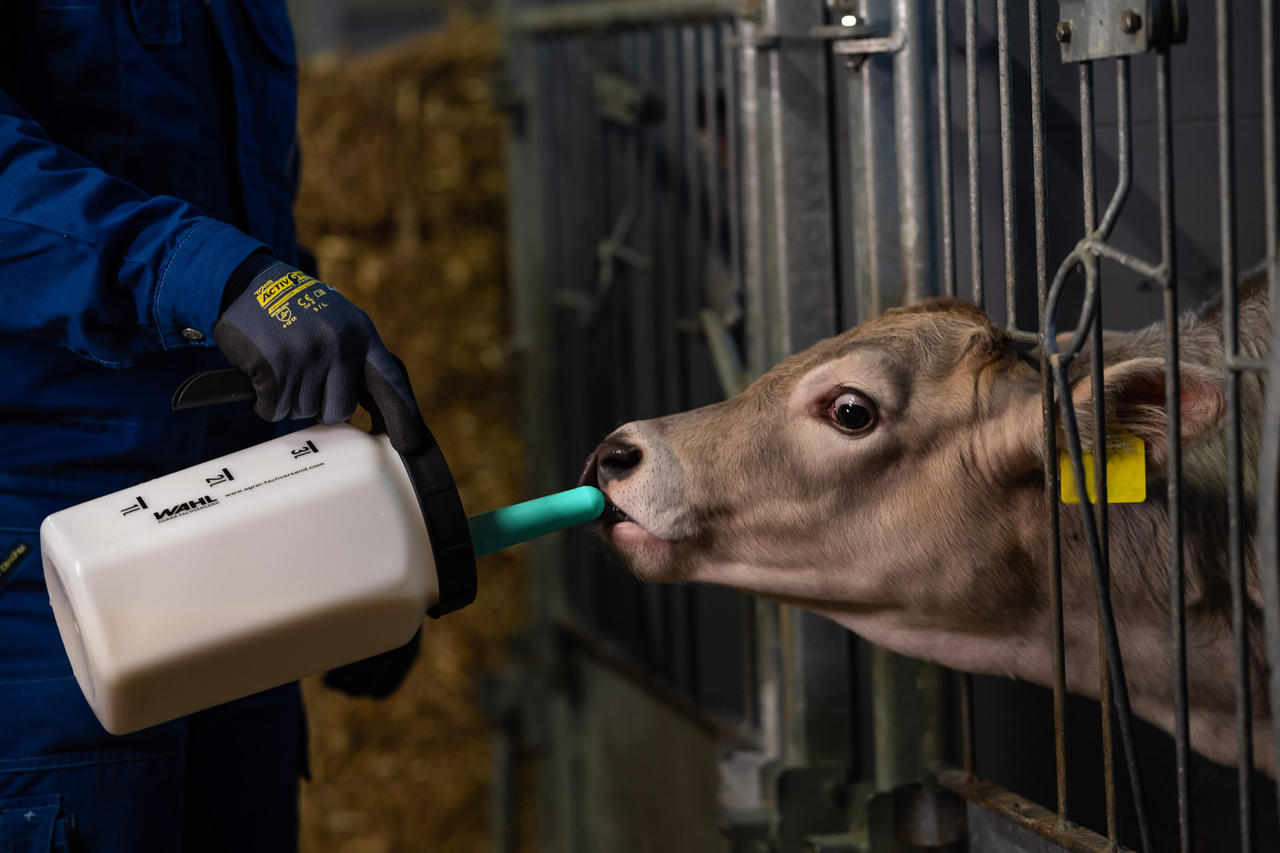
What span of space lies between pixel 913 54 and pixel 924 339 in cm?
46

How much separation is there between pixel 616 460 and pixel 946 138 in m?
0.65

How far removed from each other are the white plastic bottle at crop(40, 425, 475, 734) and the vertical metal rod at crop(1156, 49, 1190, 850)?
73cm

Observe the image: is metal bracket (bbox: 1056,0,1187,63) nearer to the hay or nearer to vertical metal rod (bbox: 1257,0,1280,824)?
vertical metal rod (bbox: 1257,0,1280,824)

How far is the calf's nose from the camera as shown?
1.61 meters

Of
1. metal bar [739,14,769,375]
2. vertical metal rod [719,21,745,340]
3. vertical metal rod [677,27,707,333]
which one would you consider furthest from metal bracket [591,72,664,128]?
metal bar [739,14,769,375]

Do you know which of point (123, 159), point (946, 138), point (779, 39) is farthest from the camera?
point (779, 39)

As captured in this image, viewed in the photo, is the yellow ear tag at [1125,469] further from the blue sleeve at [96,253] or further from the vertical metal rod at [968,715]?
the blue sleeve at [96,253]

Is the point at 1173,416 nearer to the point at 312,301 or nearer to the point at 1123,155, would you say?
the point at 1123,155

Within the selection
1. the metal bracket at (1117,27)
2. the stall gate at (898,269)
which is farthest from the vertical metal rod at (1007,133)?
the metal bracket at (1117,27)

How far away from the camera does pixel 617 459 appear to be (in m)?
1.62

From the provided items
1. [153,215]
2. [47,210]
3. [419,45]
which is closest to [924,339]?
[153,215]

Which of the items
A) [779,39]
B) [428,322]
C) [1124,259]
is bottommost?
[428,322]

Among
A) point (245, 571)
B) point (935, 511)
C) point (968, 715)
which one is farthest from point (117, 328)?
point (968, 715)

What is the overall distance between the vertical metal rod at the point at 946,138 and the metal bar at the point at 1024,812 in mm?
710
